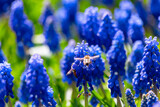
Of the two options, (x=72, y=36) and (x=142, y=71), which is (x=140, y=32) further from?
(x=72, y=36)

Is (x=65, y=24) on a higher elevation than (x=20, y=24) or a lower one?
higher

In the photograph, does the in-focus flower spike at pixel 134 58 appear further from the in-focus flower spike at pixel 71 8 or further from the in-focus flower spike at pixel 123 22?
the in-focus flower spike at pixel 71 8

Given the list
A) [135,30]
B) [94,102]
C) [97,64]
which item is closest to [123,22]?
[135,30]

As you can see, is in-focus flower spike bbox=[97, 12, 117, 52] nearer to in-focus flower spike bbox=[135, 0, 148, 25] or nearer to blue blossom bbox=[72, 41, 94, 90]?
blue blossom bbox=[72, 41, 94, 90]

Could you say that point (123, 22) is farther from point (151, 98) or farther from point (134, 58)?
point (151, 98)

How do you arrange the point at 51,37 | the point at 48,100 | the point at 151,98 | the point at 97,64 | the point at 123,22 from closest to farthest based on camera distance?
the point at 151,98
the point at 48,100
the point at 97,64
the point at 123,22
the point at 51,37

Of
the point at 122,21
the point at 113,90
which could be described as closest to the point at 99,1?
the point at 122,21

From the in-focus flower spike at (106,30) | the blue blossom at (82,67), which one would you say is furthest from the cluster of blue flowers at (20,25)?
the blue blossom at (82,67)

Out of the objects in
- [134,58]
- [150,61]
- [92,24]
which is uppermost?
[92,24]
